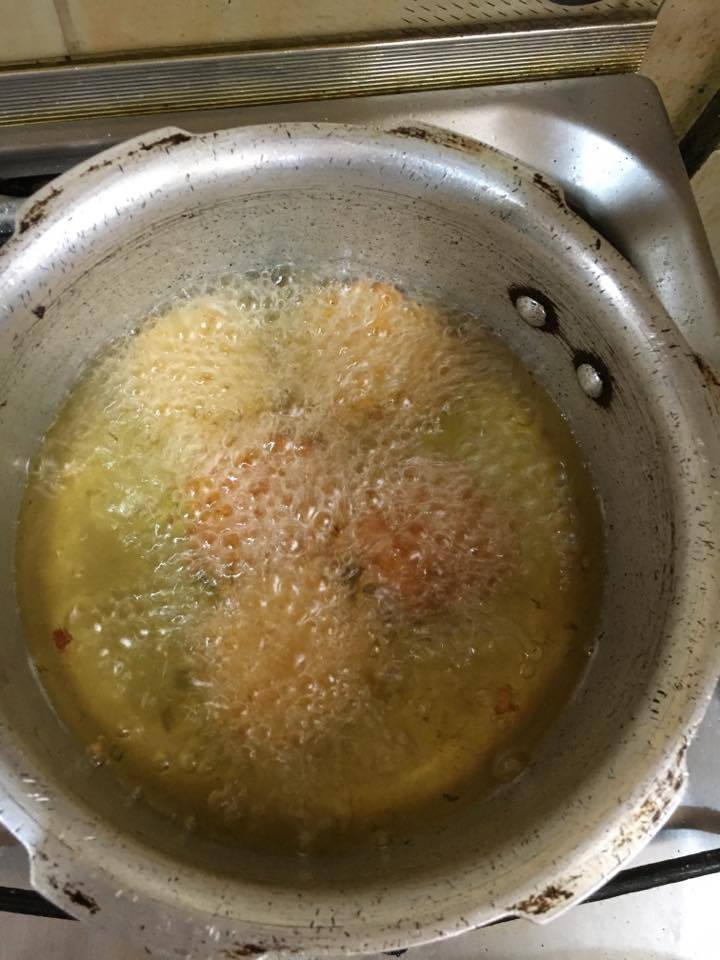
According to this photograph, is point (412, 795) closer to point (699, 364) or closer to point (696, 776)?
point (696, 776)

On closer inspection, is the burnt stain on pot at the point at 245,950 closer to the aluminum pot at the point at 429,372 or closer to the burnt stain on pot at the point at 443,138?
the aluminum pot at the point at 429,372

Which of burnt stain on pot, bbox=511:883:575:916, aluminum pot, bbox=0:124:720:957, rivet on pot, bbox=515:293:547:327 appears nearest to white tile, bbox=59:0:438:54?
aluminum pot, bbox=0:124:720:957

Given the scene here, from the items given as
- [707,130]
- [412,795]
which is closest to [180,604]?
[412,795]

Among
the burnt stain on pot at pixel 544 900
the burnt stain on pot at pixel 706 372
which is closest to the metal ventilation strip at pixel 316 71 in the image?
the burnt stain on pot at pixel 706 372

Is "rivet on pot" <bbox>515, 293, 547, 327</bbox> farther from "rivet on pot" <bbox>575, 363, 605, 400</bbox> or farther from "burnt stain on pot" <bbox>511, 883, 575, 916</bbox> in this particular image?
"burnt stain on pot" <bbox>511, 883, 575, 916</bbox>

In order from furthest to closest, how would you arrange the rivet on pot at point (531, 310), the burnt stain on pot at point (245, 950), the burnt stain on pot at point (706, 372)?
the rivet on pot at point (531, 310) < the burnt stain on pot at point (706, 372) < the burnt stain on pot at point (245, 950)

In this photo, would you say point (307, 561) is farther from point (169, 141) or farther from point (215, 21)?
point (215, 21)
